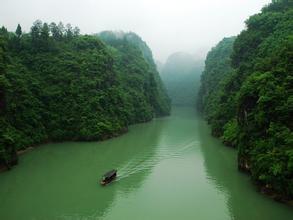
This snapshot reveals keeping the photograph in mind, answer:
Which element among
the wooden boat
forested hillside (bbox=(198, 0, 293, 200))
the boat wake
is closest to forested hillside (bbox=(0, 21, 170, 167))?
the wooden boat

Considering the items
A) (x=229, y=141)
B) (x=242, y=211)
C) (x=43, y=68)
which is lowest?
(x=242, y=211)

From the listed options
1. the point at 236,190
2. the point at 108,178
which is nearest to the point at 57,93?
the point at 108,178

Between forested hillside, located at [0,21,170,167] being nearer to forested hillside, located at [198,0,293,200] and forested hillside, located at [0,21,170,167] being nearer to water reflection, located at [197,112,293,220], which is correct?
water reflection, located at [197,112,293,220]

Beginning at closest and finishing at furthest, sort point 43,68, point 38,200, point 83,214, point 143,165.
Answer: point 83,214
point 38,200
point 143,165
point 43,68

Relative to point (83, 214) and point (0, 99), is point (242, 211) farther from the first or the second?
point (0, 99)

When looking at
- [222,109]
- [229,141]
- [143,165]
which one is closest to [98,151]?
[143,165]

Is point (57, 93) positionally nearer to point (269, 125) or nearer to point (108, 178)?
point (108, 178)

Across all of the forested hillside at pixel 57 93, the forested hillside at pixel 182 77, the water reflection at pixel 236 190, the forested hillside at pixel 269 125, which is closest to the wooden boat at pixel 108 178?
the water reflection at pixel 236 190
